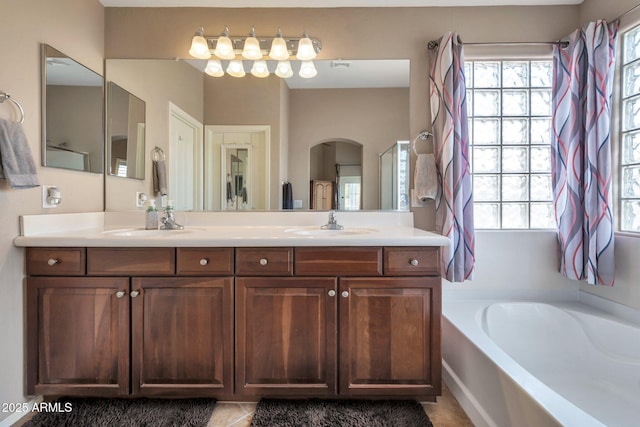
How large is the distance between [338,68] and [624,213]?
190cm

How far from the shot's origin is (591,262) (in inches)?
74.5

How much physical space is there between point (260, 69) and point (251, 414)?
1.98 metres

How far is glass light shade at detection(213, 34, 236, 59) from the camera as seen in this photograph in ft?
6.86

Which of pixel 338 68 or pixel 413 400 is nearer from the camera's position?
pixel 413 400

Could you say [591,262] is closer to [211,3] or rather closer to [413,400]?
[413,400]

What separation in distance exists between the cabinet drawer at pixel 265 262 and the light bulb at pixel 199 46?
1367mm

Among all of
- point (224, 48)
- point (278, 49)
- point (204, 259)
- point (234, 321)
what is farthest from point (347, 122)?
point (234, 321)

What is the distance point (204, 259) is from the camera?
1560 mm

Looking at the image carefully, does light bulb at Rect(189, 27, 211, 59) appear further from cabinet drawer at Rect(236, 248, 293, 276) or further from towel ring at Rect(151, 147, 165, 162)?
cabinet drawer at Rect(236, 248, 293, 276)

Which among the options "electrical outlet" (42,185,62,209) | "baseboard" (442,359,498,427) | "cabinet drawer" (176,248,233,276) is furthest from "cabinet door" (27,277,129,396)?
"baseboard" (442,359,498,427)

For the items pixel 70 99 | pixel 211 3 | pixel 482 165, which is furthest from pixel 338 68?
pixel 70 99

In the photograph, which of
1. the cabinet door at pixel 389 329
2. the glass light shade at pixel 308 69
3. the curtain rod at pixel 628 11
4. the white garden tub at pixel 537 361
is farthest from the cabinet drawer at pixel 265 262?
the curtain rod at pixel 628 11

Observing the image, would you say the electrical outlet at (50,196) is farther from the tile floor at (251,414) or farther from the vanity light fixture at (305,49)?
the vanity light fixture at (305,49)

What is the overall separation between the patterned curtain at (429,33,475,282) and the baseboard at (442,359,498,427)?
532 mm
